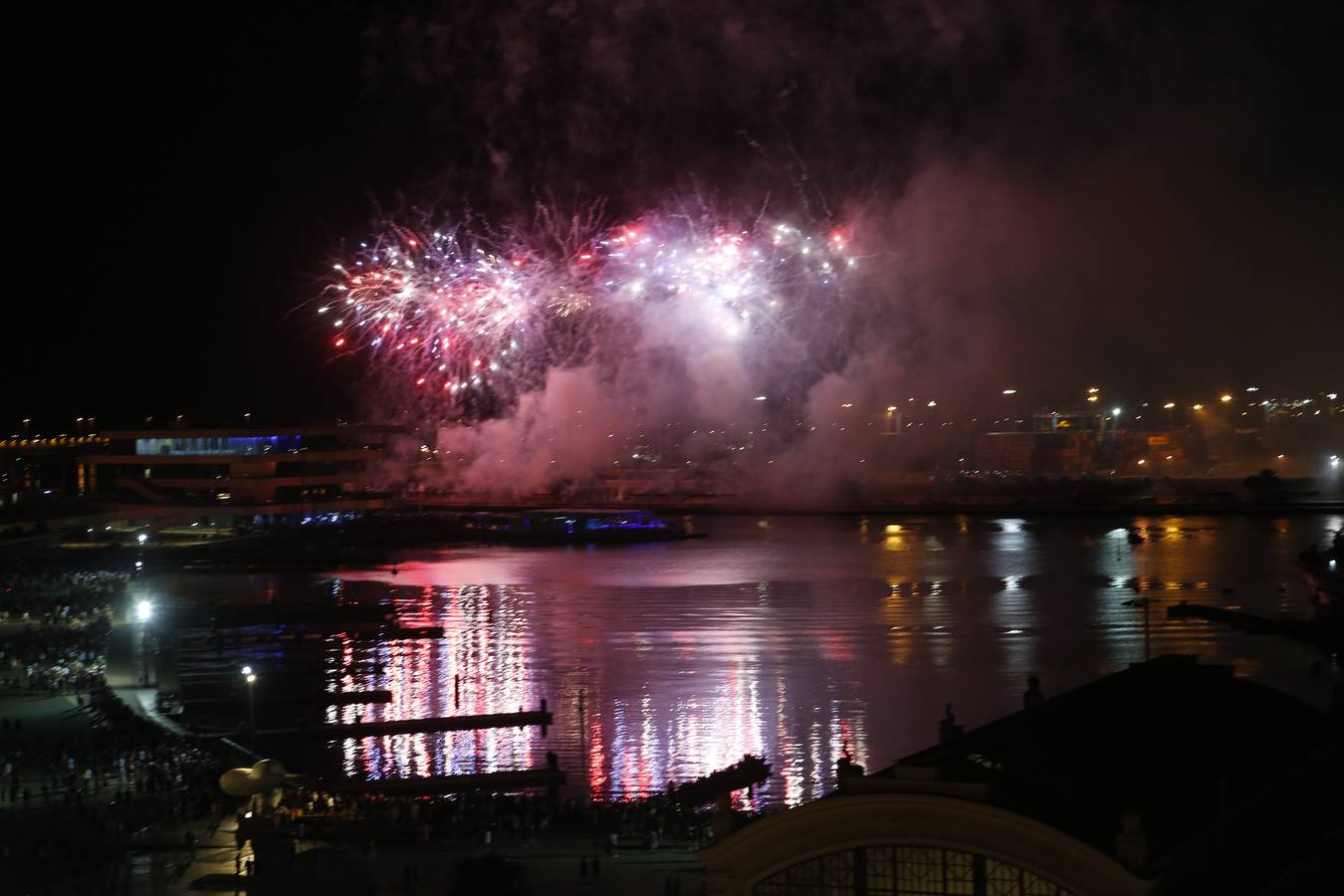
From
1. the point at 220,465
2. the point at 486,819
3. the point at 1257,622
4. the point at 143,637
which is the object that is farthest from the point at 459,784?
the point at 220,465

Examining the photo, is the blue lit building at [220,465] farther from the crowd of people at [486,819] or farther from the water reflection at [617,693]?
the crowd of people at [486,819]

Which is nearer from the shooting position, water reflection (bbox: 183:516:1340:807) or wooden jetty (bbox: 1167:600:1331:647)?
water reflection (bbox: 183:516:1340:807)

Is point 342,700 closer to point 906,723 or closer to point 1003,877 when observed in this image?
point 906,723

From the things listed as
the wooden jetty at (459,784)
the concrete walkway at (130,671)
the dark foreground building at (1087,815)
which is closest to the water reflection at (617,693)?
A: the wooden jetty at (459,784)

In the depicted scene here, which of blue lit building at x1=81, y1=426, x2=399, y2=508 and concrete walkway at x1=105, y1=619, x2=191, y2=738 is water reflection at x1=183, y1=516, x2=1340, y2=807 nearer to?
concrete walkway at x1=105, y1=619, x2=191, y2=738

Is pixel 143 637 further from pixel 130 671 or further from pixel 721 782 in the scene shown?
pixel 721 782

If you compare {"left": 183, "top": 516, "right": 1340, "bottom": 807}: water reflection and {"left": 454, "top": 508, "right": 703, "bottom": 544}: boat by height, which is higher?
{"left": 454, "top": 508, "right": 703, "bottom": 544}: boat

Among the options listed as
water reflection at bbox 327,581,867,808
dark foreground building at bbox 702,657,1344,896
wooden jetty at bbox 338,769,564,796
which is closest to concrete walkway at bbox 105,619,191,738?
water reflection at bbox 327,581,867,808
